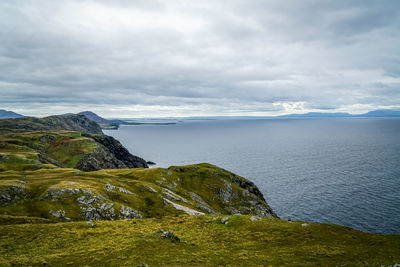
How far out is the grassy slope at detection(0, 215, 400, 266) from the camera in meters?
26.6

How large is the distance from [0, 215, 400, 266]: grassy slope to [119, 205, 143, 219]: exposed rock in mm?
15887

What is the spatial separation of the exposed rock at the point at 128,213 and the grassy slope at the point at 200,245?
15.9 metres

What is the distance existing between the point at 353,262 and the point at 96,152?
150m

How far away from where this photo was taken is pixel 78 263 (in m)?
25.9

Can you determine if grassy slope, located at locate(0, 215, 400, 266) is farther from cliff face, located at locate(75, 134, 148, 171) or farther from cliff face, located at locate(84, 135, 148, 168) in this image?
cliff face, located at locate(84, 135, 148, 168)

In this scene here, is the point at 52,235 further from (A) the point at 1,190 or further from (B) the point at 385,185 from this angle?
(B) the point at 385,185

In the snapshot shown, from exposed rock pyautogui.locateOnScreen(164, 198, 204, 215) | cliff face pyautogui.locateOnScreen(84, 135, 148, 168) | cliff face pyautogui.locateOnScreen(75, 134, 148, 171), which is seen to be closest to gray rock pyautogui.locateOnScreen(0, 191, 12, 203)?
exposed rock pyautogui.locateOnScreen(164, 198, 204, 215)

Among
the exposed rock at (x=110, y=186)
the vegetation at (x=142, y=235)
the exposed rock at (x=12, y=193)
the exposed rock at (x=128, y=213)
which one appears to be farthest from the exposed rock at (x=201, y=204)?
the exposed rock at (x=12, y=193)

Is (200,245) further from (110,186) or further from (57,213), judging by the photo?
(110,186)

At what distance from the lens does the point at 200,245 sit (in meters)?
32.5

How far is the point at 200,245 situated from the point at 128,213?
103ft

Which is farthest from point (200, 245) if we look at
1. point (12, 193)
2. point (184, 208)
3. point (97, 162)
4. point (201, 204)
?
point (97, 162)

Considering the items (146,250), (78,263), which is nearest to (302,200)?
(146,250)

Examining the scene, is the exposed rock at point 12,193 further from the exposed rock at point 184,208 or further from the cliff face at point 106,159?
the cliff face at point 106,159
